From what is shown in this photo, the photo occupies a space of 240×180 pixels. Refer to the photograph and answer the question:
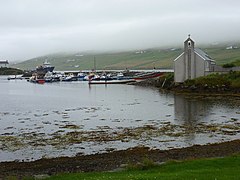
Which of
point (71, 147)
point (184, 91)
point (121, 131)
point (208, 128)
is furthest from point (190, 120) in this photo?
point (184, 91)

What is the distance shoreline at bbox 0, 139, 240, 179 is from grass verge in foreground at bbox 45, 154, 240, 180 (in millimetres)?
2068

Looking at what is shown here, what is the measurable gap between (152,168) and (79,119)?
71.2ft

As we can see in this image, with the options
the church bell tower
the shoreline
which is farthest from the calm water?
the church bell tower

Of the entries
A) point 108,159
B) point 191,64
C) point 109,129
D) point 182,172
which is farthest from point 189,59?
point 182,172

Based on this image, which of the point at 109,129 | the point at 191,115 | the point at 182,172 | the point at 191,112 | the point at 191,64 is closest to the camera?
the point at 182,172

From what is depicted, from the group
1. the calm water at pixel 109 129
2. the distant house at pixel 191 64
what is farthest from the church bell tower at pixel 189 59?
the calm water at pixel 109 129

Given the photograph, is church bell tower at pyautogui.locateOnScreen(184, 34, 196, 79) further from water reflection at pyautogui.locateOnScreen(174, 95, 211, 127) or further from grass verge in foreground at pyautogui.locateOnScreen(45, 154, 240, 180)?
grass verge in foreground at pyautogui.locateOnScreen(45, 154, 240, 180)

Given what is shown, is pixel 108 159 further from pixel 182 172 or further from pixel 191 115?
pixel 191 115

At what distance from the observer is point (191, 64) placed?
6688 cm

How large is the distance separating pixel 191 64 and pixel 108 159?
51.1m

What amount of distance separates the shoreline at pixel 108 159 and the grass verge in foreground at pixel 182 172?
2.07 m

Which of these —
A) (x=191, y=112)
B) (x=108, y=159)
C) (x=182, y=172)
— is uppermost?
(x=182, y=172)

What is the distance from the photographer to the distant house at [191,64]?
65562 mm

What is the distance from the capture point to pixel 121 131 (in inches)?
1101
